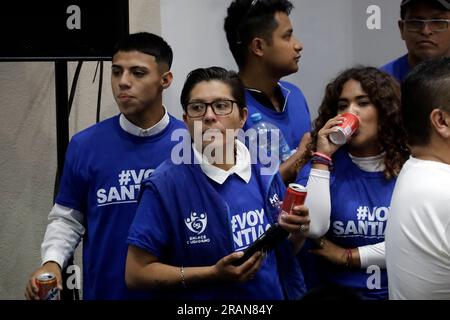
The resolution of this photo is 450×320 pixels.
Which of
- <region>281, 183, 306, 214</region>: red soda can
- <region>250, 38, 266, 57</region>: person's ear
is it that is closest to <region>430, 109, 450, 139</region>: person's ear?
<region>281, 183, 306, 214</region>: red soda can

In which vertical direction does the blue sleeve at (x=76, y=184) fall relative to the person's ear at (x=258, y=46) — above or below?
below

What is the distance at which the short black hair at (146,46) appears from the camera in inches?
91.4

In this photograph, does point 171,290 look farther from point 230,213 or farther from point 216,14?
point 216,14

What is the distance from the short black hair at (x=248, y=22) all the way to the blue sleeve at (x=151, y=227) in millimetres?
887

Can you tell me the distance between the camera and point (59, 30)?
2389 millimetres

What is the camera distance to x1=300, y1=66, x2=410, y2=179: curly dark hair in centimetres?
212

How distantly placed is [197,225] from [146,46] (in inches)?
27.6

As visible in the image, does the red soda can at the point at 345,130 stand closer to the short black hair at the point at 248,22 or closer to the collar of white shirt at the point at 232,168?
the collar of white shirt at the point at 232,168

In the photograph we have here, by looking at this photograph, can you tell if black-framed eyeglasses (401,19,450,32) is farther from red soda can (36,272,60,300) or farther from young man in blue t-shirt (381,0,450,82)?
red soda can (36,272,60,300)

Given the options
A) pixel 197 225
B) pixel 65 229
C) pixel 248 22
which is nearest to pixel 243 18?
pixel 248 22

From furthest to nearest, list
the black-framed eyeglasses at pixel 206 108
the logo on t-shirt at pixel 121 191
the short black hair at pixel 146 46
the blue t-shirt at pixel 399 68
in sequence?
the blue t-shirt at pixel 399 68, the short black hair at pixel 146 46, the logo on t-shirt at pixel 121 191, the black-framed eyeglasses at pixel 206 108

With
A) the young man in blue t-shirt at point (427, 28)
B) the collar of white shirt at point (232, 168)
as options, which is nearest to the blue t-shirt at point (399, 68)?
the young man in blue t-shirt at point (427, 28)

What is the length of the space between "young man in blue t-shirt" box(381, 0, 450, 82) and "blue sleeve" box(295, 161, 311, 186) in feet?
1.98

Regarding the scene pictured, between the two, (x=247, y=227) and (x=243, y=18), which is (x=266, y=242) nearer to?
(x=247, y=227)
